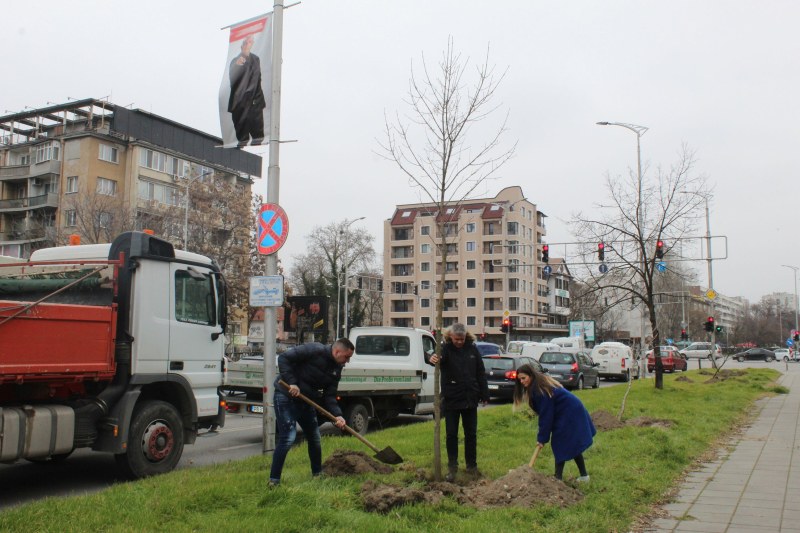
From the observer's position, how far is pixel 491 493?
6.41m

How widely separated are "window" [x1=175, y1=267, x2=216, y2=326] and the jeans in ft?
8.46

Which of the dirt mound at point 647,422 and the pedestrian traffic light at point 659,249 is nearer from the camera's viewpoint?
the dirt mound at point 647,422

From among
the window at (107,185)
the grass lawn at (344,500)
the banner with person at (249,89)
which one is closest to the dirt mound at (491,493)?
the grass lawn at (344,500)

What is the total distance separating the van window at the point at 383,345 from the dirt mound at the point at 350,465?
672 centimetres

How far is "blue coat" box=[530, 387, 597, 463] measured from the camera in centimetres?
718

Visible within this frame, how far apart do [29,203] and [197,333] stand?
187 feet

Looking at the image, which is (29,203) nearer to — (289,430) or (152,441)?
(152,441)

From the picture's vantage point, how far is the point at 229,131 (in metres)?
→ 10.4

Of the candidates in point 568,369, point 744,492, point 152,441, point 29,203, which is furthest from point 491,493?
point 29,203

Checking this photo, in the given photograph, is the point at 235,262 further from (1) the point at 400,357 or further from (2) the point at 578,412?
(2) the point at 578,412

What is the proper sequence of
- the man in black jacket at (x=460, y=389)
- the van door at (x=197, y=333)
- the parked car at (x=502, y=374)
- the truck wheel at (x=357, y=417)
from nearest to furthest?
the man in black jacket at (x=460, y=389) → the van door at (x=197, y=333) → the truck wheel at (x=357, y=417) → the parked car at (x=502, y=374)

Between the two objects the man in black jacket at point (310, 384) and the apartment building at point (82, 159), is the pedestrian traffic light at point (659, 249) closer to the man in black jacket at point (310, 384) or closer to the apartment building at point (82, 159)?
the man in black jacket at point (310, 384)

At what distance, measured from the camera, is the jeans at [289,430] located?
22.0ft

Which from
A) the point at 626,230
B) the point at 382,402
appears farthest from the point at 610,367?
the point at 382,402
